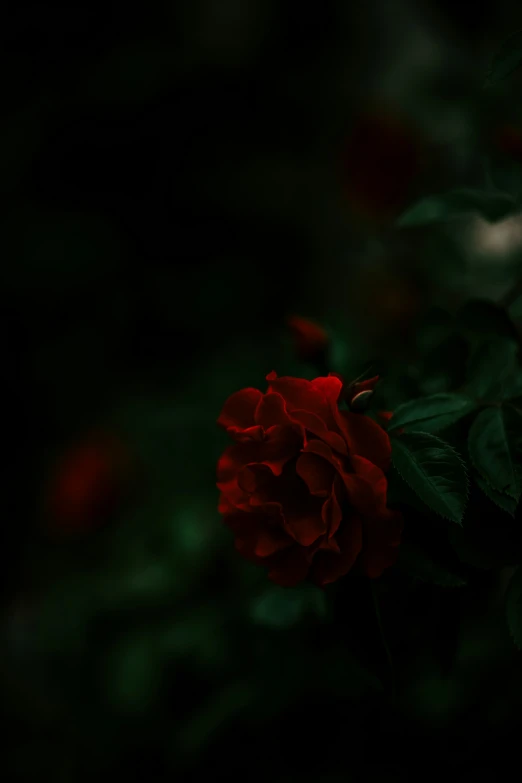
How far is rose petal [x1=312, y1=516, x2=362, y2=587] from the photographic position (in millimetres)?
497

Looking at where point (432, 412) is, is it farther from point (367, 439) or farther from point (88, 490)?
point (88, 490)

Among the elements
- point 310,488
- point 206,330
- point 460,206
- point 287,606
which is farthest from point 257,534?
point 206,330

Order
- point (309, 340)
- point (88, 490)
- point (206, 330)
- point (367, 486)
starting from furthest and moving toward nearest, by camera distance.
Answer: point (206, 330) < point (88, 490) < point (309, 340) < point (367, 486)

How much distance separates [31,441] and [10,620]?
54cm

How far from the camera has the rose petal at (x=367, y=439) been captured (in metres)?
0.50

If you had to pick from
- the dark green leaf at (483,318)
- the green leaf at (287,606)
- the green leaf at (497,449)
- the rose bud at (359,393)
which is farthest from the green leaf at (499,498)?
the green leaf at (287,606)

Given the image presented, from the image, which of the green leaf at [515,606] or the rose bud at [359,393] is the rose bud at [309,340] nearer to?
the rose bud at [359,393]

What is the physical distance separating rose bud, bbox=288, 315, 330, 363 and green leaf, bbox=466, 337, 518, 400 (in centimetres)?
17

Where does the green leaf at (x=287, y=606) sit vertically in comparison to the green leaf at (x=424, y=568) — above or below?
below

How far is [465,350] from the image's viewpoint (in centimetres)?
66

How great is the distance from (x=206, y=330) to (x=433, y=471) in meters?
1.57

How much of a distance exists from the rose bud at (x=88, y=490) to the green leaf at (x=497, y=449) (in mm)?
1178

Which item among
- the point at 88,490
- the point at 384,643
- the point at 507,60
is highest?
the point at 507,60

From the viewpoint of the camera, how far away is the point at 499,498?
1.58ft
